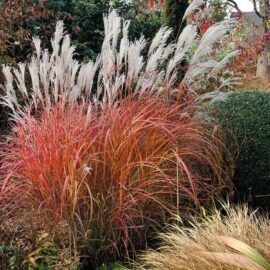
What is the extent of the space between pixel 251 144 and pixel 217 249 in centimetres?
159

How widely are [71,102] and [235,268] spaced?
5.58ft

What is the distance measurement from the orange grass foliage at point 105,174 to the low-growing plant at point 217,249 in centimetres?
22

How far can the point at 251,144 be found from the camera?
13.5ft

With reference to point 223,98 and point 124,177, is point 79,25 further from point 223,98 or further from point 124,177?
point 124,177

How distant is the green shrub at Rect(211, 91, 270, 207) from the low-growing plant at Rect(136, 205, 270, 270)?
0.98 m

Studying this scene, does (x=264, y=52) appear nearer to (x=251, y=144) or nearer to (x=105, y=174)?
(x=251, y=144)

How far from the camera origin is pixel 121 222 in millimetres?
3078

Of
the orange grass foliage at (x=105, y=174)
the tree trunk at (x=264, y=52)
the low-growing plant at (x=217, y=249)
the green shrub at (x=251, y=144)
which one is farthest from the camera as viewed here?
the tree trunk at (x=264, y=52)

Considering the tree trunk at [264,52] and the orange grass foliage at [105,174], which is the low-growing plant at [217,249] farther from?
the tree trunk at [264,52]

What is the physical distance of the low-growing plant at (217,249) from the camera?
250cm

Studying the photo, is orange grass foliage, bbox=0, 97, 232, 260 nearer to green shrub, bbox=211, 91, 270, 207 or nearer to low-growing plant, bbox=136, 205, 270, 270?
low-growing plant, bbox=136, 205, 270, 270

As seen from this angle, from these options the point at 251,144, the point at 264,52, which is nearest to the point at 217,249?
the point at 251,144

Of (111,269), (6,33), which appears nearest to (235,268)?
(111,269)

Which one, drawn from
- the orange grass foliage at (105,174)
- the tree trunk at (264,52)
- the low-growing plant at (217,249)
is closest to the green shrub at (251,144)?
the orange grass foliage at (105,174)
